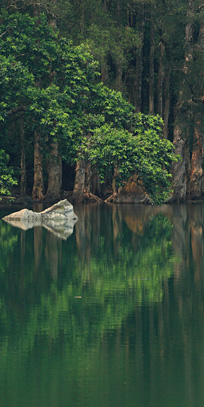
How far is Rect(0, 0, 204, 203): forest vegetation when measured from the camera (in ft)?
103

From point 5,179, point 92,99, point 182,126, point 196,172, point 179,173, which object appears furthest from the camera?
point 196,172

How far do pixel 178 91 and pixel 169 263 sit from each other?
118ft

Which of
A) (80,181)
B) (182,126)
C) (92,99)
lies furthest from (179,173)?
(92,99)

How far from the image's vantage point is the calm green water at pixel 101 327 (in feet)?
23.1

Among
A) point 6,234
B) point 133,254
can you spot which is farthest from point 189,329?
point 6,234

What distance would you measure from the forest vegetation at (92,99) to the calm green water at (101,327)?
12.7m

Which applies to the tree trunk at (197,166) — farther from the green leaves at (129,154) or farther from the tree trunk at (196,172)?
the green leaves at (129,154)

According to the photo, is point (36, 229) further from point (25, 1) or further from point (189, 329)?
point (189, 329)

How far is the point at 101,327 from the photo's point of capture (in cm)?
980

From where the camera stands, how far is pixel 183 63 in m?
51.7

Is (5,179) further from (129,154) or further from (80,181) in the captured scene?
(80,181)

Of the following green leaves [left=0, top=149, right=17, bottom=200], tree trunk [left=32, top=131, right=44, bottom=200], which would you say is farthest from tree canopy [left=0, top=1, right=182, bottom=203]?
tree trunk [left=32, top=131, right=44, bottom=200]

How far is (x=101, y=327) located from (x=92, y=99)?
24.5 m

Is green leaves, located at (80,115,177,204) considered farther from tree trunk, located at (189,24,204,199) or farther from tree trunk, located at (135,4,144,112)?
tree trunk, located at (135,4,144,112)
